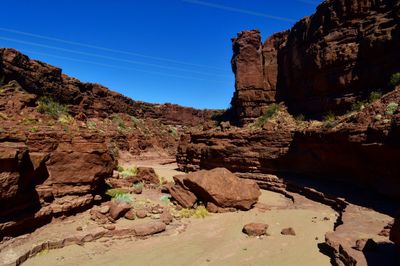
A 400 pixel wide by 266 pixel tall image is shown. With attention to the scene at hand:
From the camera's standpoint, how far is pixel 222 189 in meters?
13.2

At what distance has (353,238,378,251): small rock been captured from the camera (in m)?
6.91

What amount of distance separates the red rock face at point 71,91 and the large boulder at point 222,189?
2737 centimetres

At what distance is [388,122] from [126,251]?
1002 centimetres

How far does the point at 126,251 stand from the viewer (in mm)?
8883

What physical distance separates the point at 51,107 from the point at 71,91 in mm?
5021

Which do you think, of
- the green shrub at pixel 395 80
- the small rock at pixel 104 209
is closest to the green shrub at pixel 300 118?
the green shrub at pixel 395 80

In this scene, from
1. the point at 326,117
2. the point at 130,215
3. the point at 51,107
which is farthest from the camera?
the point at 51,107

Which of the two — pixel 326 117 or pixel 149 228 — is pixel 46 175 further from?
pixel 326 117

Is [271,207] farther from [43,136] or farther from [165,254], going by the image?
[43,136]

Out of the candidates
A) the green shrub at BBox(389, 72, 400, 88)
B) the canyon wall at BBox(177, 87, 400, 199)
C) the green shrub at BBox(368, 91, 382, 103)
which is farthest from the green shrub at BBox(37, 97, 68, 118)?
the green shrub at BBox(389, 72, 400, 88)

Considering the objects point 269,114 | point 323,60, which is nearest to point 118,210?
point 323,60

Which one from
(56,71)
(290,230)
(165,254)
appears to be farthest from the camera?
(56,71)

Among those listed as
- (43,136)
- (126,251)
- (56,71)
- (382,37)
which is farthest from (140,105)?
(126,251)

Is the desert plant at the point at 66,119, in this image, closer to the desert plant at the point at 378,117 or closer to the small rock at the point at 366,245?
the desert plant at the point at 378,117
